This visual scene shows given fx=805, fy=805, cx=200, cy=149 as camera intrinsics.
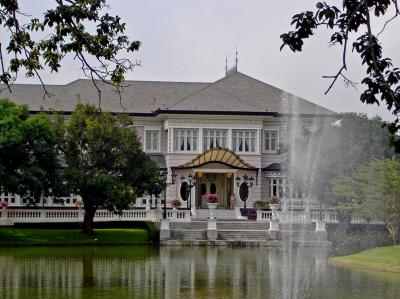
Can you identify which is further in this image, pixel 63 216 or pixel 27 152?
pixel 63 216

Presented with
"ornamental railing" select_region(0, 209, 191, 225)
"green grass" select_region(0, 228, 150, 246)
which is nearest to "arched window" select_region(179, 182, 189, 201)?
"ornamental railing" select_region(0, 209, 191, 225)

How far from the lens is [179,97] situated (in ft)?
185

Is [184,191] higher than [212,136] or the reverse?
the reverse

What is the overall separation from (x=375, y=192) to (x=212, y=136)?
1689cm

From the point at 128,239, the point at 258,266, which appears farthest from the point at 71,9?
the point at 128,239

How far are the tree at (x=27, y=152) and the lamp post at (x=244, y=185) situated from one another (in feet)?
49.2

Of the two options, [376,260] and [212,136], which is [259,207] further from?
[376,260]

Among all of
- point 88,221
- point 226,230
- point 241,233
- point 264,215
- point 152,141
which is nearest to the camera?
point 88,221

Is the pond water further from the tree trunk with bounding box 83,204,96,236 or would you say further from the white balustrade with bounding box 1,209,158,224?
the white balustrade with bounding box 1,209,158,224

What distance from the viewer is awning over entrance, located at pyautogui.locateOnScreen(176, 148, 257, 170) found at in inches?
1976

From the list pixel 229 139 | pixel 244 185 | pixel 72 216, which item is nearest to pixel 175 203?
pixel 244 185

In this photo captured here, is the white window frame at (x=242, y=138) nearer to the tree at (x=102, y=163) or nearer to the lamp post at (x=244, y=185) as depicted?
the lamp post at (x=244, y=185)

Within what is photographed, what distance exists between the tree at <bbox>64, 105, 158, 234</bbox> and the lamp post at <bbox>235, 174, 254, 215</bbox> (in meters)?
12.0

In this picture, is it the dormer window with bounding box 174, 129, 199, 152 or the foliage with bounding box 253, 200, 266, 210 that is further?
the dormer window with bounding box 174, 129, 199, 152
